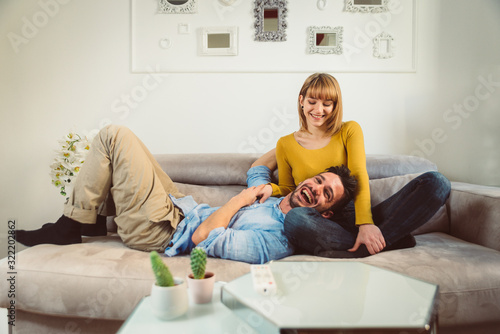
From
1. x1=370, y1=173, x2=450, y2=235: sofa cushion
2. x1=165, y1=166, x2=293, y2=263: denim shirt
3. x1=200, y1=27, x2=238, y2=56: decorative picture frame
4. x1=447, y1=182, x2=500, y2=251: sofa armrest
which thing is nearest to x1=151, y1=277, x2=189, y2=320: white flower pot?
x1=165, y1=166, x2=293, y2=263: denim shirt

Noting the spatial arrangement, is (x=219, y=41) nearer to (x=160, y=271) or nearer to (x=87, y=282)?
(x=87, y=282)

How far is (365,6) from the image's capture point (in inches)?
85.0

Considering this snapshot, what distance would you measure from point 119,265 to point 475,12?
263cm

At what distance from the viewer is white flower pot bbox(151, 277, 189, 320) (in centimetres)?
74

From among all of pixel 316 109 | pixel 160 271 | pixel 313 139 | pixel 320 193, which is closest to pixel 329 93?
pixel 316 109

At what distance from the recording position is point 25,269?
1156 mm

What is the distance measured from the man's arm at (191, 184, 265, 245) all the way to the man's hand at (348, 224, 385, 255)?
487 millimetres

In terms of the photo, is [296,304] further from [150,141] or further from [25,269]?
[150,141]

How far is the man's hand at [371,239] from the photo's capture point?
1.25 metres

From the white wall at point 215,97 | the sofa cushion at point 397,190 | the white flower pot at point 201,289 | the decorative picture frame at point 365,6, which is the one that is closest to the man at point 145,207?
the sofa cushion at point 397,190

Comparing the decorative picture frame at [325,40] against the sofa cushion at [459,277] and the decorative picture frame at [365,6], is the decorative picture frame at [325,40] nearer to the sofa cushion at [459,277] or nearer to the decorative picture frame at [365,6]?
the decorative picture frame at [365,6]

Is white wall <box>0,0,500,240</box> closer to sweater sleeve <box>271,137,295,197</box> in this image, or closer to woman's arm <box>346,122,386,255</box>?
sweater sleeve <box>271,137,295,197</box>

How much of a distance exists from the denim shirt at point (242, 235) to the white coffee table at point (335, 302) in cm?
31

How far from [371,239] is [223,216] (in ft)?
1.96
